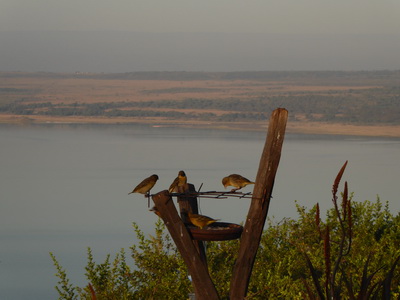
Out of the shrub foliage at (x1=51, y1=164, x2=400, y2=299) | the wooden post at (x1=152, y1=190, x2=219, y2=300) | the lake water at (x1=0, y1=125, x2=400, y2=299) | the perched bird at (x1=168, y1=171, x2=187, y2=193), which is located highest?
the perched bird at (x1=168, y1=171, x2=187, y2=193)

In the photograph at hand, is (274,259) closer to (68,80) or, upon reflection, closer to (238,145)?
(238,145)

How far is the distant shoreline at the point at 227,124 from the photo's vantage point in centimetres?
3800

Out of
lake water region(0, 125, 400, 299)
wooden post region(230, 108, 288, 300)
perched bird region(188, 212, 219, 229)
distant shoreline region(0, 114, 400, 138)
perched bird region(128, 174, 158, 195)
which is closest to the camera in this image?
wooden post region(230, 108, 288, 300)

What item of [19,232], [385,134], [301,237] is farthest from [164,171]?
[385,134]

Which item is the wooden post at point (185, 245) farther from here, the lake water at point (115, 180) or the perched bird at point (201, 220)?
the lake water at point (115, 180)

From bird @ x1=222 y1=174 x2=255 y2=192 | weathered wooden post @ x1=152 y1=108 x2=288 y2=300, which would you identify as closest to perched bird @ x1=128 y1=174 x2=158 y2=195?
weathered wooden post @ x1=152 y1=108 x2=288 y2=300

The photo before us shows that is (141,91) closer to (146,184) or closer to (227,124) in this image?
(227,124)

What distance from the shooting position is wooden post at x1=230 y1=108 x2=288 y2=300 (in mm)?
5102

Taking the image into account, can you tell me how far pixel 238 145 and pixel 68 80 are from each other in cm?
3550

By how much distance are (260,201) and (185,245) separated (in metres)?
0.54

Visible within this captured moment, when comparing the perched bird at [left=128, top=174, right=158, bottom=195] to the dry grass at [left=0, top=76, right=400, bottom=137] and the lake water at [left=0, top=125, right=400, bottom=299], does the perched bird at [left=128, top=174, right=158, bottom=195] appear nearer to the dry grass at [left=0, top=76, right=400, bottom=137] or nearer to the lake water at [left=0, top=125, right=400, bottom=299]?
the lake water at [left=0, top=125, right=400, bottom=299]

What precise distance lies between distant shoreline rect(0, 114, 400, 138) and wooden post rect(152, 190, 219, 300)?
3166cm

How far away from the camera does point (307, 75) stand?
63.7m

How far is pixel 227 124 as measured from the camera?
41.8 m
